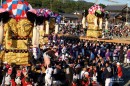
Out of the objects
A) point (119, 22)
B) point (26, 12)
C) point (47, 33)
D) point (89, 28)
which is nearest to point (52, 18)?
point (47, 33)

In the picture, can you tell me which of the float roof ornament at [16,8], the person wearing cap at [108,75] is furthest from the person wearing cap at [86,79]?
the float roof ornament at [16,8]

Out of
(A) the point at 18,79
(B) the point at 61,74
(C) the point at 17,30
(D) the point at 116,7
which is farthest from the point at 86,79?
(D) the point at 116,7

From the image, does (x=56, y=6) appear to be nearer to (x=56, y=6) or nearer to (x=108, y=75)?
(x=56, y=6)

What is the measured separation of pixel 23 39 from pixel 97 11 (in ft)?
44.2

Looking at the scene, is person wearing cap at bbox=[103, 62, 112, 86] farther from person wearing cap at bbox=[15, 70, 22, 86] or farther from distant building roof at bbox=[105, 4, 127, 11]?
distant building roof at bbox=[105, 4, 127, 11]

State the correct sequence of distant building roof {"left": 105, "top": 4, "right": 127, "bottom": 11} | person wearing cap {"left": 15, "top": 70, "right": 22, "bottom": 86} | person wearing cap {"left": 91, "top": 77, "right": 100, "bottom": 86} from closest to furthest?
person wearing cap {"left": 15, "top": 70, "right": 22, "bottom": 86} < person wearing cap {"left": 91, "top": 77, "right": 100, "bottom": 86} < distant building roof {"left": 105, "top": 4, "right": 127, "bottom": 11}

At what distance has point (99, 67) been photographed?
13539mm

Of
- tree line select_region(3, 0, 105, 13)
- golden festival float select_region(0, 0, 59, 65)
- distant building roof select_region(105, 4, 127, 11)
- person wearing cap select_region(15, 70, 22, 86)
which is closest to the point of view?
person wearing cap select_region(15, 70, 22, 86)

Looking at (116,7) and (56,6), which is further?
(56,6)

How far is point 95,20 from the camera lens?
26562mm

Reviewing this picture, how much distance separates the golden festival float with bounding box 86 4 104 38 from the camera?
26.6 m

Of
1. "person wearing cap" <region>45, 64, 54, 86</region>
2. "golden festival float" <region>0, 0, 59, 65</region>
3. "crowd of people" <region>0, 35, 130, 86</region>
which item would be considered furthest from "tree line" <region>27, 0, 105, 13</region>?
"person wearing cap" <region>45, 64, 54, 86</region>

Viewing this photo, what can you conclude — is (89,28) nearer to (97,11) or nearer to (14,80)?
(97,11)

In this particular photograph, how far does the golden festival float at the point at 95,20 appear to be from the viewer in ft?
87.4
